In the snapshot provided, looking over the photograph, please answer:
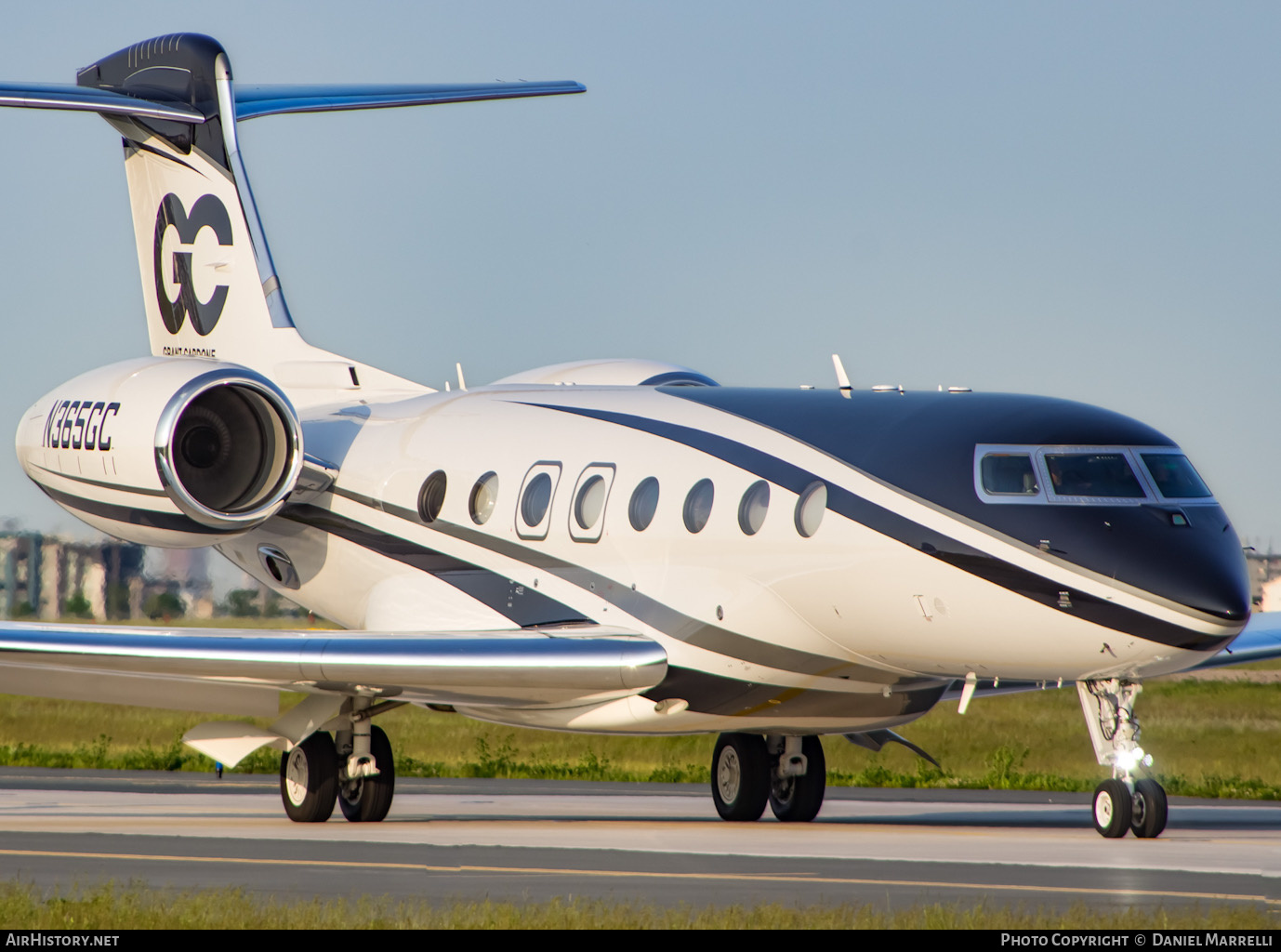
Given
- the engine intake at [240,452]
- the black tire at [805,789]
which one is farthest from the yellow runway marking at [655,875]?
the black tire at [805,789]

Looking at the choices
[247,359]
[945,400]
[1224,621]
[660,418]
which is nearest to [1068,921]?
[1224,621]

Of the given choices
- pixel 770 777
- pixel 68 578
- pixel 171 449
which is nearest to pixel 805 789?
pixel 770 777

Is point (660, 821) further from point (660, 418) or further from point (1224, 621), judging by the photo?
point (1224, 621)

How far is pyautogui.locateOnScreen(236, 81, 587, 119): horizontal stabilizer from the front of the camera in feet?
82.6

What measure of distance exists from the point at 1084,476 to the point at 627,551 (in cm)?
464

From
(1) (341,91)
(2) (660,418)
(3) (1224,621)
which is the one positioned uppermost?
(1) (341,91)

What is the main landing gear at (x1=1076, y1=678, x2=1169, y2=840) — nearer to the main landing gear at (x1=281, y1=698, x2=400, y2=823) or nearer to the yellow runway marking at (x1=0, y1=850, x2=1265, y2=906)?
the yellow runway marking at (x1=0, y1=850, x2=1265, y2=906)

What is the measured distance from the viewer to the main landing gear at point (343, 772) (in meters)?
19.9

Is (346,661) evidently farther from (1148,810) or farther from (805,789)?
(1148,810)

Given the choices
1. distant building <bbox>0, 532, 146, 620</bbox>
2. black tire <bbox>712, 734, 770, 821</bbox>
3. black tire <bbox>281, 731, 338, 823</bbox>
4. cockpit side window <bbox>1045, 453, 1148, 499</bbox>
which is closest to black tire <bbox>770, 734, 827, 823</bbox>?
black tire <bbox>712, 734, 770, 821</bbox>

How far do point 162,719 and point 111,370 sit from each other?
2094 cm

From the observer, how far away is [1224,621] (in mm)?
14859

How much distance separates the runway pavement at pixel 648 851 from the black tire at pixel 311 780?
27 centimetres

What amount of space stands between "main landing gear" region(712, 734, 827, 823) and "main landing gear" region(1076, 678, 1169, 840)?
477 cm
